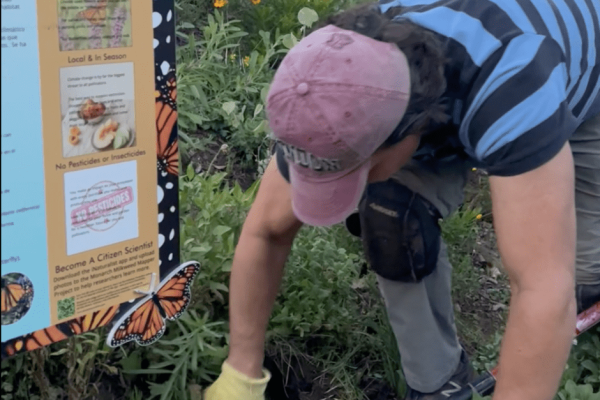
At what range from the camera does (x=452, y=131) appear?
1842 millimetres

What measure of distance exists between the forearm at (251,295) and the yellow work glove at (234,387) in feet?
0.08

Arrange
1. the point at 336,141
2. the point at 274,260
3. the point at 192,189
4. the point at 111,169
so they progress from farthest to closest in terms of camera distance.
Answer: the point at 192,189
the point at 274,260
the point at 111,169
the point at 336,141

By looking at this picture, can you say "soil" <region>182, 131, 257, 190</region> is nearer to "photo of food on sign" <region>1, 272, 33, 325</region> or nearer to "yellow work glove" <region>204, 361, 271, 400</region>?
"yellow work glove" <region>204, 361, 271, 400</region>

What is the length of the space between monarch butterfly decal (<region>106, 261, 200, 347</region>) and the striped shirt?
0.73 m

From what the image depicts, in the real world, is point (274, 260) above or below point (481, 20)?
below

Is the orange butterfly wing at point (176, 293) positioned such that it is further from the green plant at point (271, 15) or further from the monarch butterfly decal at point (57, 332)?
the green plant at point (271, 15)

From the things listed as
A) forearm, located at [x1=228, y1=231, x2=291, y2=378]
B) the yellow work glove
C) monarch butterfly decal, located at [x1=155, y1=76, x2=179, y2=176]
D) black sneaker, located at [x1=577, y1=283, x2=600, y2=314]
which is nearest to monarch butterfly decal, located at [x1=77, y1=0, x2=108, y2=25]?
monarch butterfly decal, located at [x1=155, y1=76, x2=179, y2=176]

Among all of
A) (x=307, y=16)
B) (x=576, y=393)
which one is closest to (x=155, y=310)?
(x=576, y=393)

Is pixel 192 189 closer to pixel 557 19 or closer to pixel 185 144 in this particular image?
pixel 185 144

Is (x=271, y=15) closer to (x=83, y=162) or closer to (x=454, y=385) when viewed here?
(x=454, y=385)

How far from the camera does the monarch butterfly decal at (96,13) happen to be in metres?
1.59

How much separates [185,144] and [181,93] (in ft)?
0.96

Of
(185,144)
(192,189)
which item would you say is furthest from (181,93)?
(192,189)

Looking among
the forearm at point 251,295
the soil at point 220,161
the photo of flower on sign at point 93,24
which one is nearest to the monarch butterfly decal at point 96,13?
the photo of flower on sign at point 93,24
